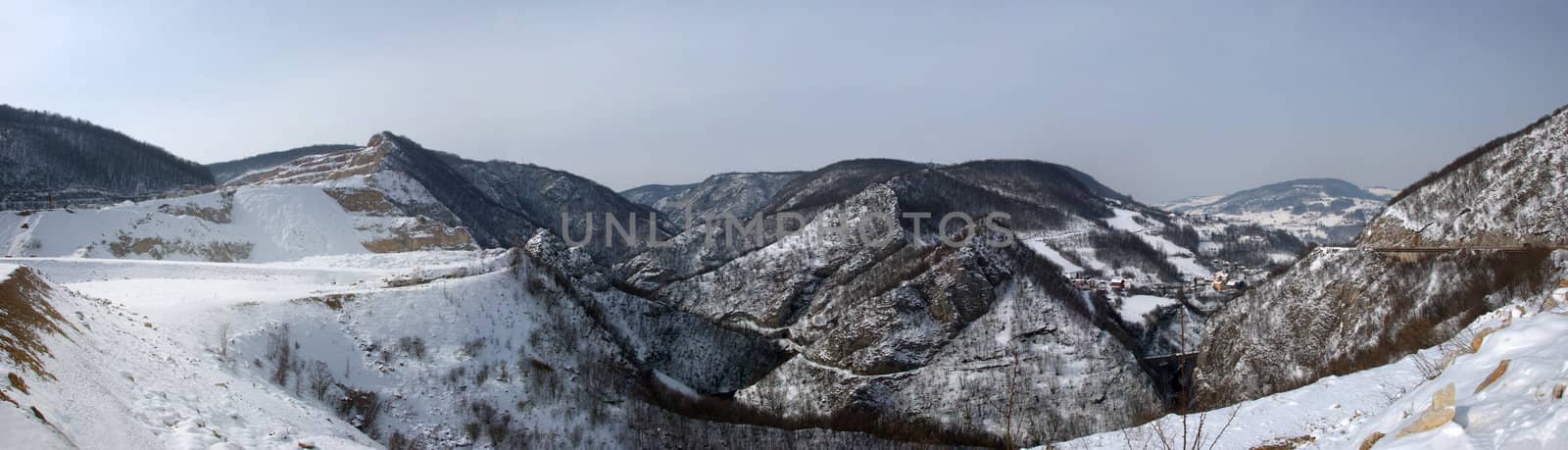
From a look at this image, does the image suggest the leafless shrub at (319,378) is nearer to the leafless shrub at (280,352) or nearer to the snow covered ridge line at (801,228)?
the leafless shrub at (280,352)

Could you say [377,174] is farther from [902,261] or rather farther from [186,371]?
[186,371]

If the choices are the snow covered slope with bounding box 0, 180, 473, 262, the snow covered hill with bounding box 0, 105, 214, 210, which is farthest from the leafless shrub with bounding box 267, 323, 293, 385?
the snow covered hill with bounding box 0, 105, 214, 210

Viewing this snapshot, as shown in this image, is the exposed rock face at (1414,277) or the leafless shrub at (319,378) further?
the exposed rock face at (1414,277)

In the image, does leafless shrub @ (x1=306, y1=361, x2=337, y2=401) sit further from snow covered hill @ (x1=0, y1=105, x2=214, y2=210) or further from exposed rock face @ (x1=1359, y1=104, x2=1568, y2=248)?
snow covered hill @ (x1=0, y1=105, x2=214, y2=210)

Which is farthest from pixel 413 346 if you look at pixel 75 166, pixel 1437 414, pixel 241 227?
pixel 75 166

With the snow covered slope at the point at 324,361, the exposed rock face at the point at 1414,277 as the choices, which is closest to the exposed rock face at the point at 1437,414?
the snow covered slope at the point at 324,361

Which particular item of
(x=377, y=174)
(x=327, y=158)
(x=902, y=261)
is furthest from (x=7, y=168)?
(x=902, y=261)

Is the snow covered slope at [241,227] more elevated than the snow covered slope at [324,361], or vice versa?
the snow covered slope at [241,227]
